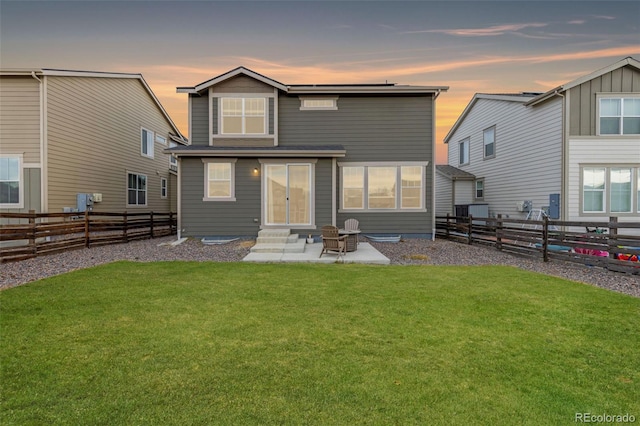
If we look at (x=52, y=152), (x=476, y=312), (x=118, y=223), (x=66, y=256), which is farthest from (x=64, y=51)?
(x=476, y=312)

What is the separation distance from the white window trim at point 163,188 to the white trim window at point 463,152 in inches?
813

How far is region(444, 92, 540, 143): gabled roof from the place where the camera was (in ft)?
48.4

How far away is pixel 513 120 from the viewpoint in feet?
51.0

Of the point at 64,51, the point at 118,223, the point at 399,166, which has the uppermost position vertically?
the point at 64,51

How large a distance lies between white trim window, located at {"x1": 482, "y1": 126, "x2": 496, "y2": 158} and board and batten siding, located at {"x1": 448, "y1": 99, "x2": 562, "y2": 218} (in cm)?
19

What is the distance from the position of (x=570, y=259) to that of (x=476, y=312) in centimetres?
578

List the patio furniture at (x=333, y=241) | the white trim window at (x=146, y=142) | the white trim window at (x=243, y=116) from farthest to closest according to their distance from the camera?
1. the white trim window at (x=146, y=142)
2. the white trim window at (x=243, y=116)
3. the patio furniture at (x=333, y=241)

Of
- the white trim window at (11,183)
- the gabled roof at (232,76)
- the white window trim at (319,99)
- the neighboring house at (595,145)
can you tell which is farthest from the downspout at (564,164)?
the white trim window at (11,183)

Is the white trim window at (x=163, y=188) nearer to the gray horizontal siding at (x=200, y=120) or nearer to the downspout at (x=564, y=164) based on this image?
the gray horizontal siding at (x=200, y=120)

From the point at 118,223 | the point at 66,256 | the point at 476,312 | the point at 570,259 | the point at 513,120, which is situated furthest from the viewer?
the point at 513,120

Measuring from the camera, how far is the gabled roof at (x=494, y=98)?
1474 centimetres

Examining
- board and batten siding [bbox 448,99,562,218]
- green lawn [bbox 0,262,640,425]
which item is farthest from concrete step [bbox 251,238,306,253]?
board and batten siding [bbox 448,99,562,218]

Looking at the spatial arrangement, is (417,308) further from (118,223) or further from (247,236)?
(118,223)

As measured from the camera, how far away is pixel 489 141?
17.7m
